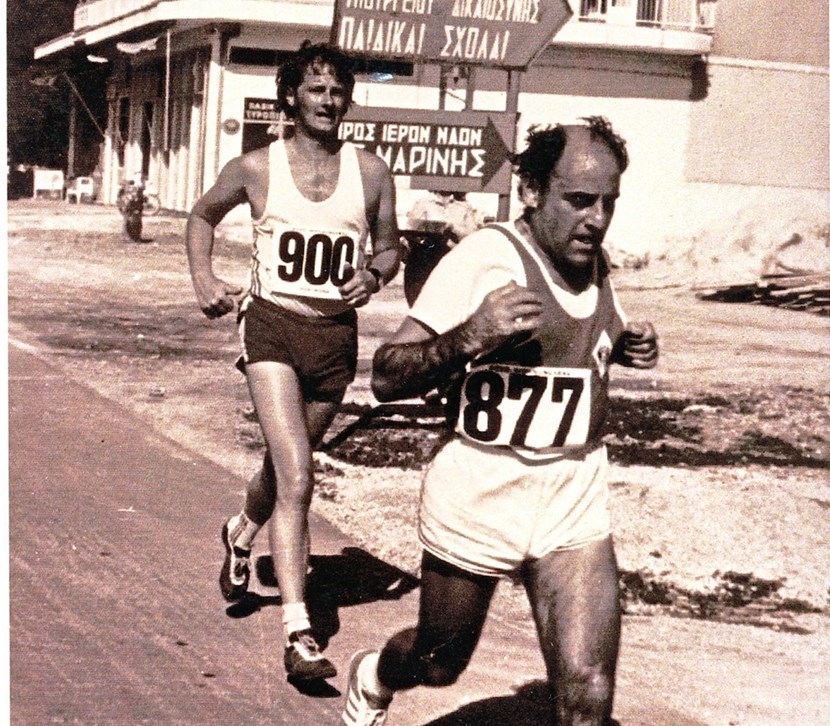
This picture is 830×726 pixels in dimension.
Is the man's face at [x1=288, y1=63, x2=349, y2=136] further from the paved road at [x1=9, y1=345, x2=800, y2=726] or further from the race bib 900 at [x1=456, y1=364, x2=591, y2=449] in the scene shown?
the race bib 900 at [x1=456, y1=364, x2=591, y2=449]

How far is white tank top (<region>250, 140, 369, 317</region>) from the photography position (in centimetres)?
537

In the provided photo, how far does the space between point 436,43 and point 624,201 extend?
2262 centimetres

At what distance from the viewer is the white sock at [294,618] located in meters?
4.98

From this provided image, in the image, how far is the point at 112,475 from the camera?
26.4 ft

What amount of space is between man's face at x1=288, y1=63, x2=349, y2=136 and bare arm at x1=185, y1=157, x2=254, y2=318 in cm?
27

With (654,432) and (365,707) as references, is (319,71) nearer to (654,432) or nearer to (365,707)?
(365,707)

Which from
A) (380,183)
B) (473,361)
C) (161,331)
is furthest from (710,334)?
(473,361)

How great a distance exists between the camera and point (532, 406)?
3.64 metres

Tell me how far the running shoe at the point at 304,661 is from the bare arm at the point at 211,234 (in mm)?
1095

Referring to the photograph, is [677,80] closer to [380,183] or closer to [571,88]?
[571,88]

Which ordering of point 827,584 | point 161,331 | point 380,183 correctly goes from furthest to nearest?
point 161,331 < point 827,584 < point 380,183

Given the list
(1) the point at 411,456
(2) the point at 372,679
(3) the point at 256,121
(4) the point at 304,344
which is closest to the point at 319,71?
(4) the point at 304,344

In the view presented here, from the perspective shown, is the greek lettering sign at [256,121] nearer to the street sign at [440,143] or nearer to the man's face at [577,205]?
the street sign at [440,143]

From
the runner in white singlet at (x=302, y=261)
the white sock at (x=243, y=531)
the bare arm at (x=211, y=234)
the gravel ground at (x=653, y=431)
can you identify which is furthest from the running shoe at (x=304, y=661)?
the gravel ground at (x=653, y=431)
